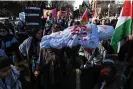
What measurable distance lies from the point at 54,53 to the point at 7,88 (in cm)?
268

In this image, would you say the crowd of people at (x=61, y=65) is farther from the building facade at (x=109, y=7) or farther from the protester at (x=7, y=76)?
the building facade at (x=109, y=7)

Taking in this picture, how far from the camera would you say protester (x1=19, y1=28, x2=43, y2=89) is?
668 cm

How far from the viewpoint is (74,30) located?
646 cm

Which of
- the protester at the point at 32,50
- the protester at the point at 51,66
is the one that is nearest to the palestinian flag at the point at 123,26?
the protester at the point at 51,66

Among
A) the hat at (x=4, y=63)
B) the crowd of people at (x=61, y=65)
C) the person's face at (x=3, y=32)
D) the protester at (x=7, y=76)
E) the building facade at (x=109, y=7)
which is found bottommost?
the building facade at (x=109, y=7)

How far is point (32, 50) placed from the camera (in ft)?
22.0

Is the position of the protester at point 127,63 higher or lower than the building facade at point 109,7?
higher

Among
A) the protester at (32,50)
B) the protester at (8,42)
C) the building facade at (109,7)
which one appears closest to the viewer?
the protester at (32,50)

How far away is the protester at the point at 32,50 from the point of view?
668 centimetres

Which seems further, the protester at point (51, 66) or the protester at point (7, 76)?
the protester at point (51, 66)

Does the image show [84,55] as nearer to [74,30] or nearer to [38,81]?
[74,30]

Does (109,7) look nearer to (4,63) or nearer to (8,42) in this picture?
(8,42)

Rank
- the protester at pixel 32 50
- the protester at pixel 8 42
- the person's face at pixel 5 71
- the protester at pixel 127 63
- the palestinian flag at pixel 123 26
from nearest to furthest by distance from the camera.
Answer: the person's face at pixel 5 71 < the palestinian flag at pixel 123 26 < the protester at pixel 127 63 < the protester at pixel 32 50 < the protester at pixel 8 42

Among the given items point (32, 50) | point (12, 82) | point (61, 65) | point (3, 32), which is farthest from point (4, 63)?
point (3, 32)
